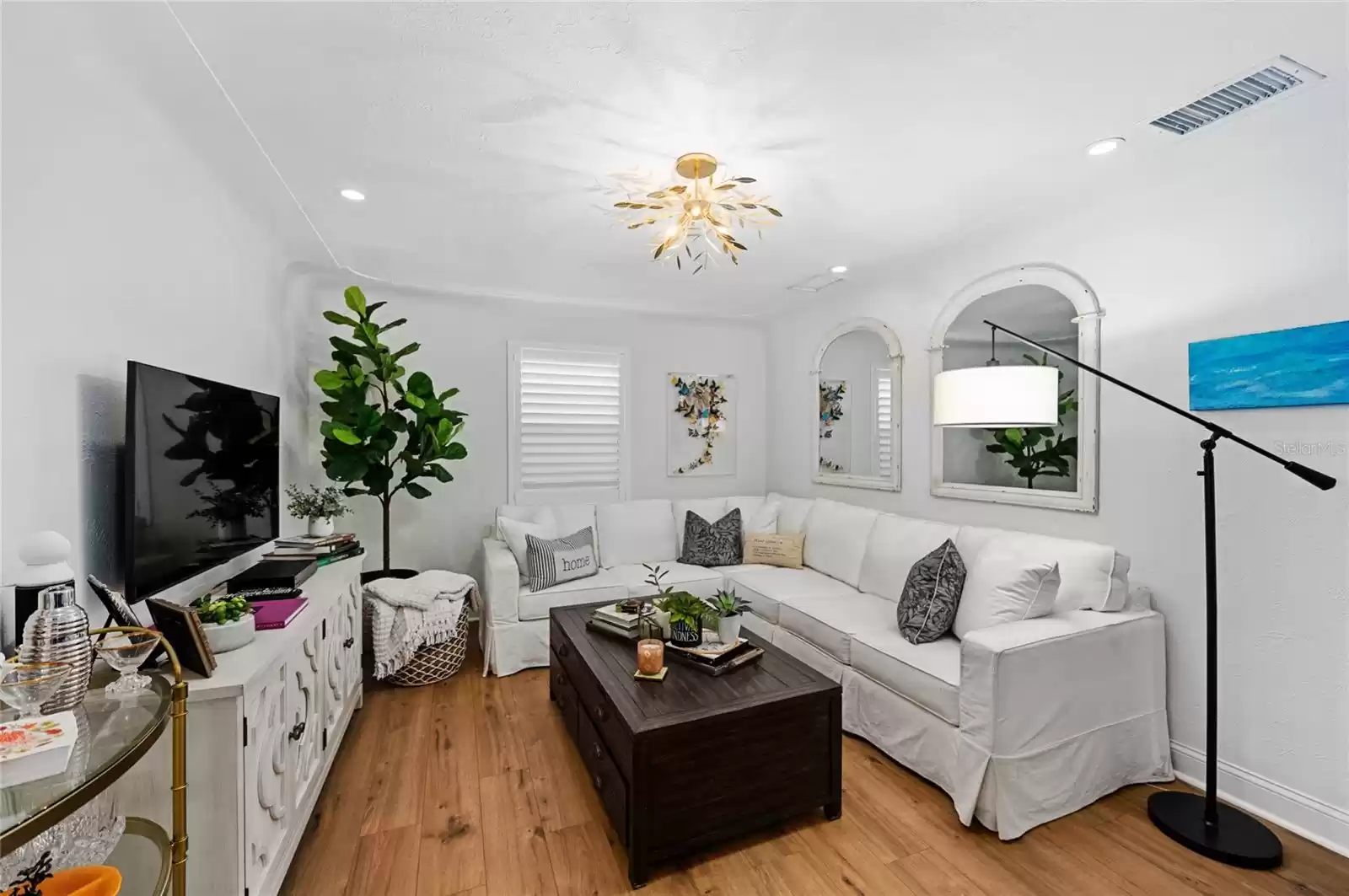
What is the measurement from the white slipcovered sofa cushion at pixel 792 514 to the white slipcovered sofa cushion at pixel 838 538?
58mm

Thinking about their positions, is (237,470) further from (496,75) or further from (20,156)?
(496,75)

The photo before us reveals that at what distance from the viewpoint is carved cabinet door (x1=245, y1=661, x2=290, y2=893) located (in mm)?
1527

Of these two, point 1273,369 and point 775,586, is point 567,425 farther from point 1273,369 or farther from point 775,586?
point 1273,369

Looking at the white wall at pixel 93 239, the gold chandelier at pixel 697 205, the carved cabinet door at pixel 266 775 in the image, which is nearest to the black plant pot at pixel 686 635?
the carved cabinet door at pixel 266 775

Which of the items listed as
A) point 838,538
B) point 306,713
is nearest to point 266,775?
point 306,713

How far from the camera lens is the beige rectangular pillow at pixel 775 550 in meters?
4.07

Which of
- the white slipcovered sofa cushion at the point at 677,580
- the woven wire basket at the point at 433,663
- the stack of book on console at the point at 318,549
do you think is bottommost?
the woven wire basket at the point at 433,663

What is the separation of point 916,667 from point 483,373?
3403mm

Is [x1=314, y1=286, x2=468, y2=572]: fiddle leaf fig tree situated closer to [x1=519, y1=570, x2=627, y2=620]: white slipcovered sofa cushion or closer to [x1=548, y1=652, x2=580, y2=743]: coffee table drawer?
[x1=519, y1=570, x2=627, y2=620]: white slipcovered sofa cushion

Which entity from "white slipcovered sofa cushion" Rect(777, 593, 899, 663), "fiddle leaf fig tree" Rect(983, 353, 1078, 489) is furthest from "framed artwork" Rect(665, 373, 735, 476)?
"fiddle leaf fig tree" Rect(983, 353, 1078, 489)

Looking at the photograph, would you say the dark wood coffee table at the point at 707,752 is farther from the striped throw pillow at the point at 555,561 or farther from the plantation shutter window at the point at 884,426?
the plantation shutter window at the point at 884,426

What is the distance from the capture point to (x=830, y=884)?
1860mm

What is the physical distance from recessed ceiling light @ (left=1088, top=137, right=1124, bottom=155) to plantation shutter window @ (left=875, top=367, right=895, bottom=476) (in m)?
1.73

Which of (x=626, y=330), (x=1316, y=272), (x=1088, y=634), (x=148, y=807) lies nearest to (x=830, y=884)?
(x=1088, y=634)
